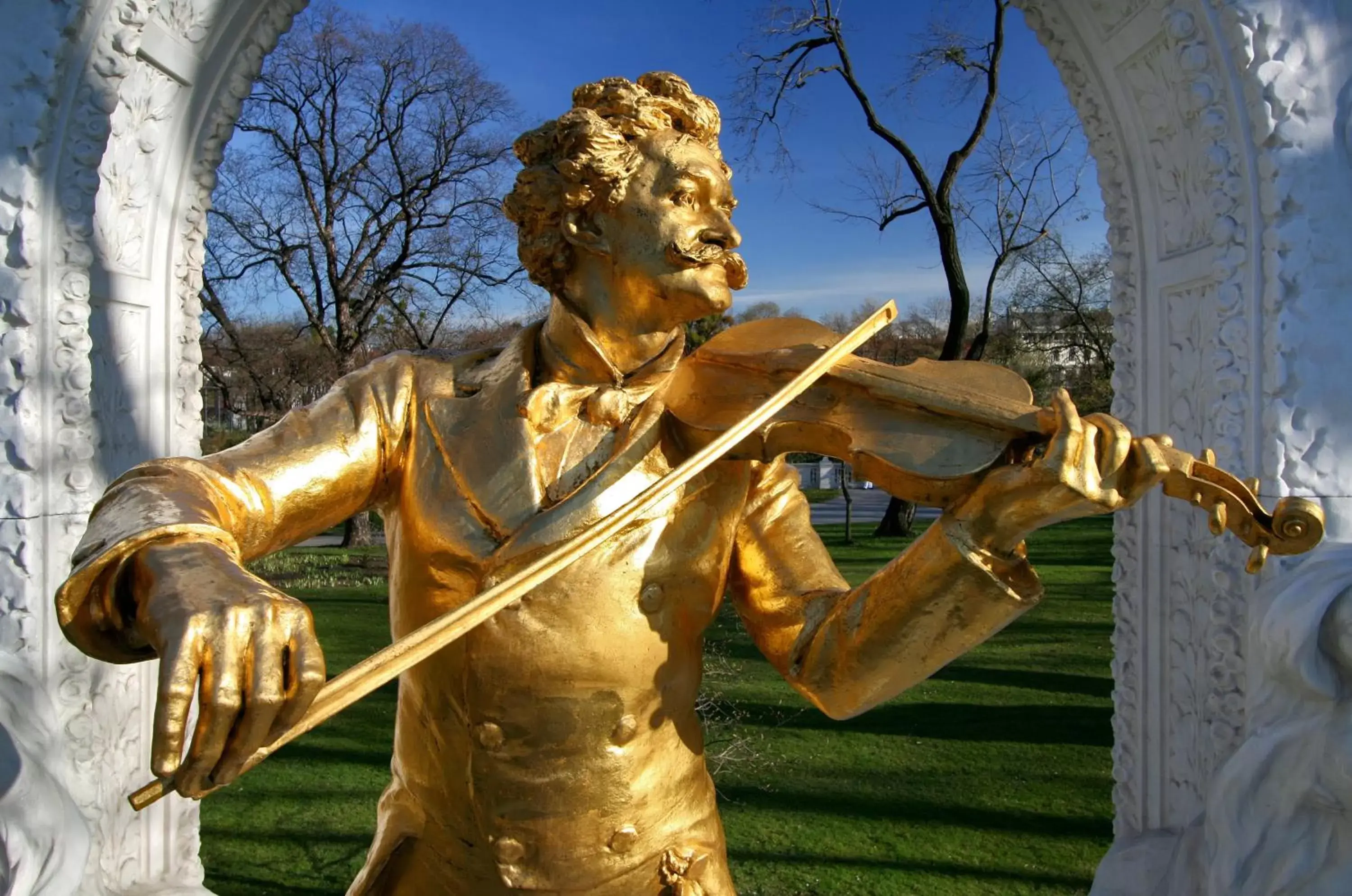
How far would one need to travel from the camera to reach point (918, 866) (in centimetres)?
430

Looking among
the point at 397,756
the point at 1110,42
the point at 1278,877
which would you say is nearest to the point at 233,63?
the point at 397,756

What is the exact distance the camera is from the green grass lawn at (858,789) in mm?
4227

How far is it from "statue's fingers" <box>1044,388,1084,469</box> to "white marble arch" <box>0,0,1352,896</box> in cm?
167

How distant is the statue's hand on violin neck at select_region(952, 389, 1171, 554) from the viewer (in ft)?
A: 3.72

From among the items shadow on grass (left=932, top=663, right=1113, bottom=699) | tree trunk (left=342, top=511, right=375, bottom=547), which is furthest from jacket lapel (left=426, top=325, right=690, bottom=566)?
tree trunk (left=342, top=511, right=375, bottom=547)

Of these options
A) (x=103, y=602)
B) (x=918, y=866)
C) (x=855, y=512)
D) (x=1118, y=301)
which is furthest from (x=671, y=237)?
(x=855, y=512)

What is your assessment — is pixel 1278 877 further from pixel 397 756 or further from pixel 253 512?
pixel 253 512

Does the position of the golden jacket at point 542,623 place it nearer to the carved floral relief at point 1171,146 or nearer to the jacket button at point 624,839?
the jacket button at point 624,839

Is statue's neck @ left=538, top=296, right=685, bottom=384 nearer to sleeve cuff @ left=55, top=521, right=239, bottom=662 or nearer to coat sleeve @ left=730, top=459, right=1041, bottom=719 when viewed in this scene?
coat sleeve @ left=730, top=459, right=1041, bottom=719

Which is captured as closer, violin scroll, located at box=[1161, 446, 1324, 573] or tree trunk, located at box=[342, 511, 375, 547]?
violin scroll, located at box=[1161, 446, 1324, 573]

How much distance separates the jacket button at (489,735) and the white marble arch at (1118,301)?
1.73 meters

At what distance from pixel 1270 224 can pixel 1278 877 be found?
1.54 metres

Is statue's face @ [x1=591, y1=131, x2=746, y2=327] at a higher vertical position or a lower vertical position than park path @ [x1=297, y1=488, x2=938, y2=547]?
higher

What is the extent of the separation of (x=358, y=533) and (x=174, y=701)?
43.1ft
